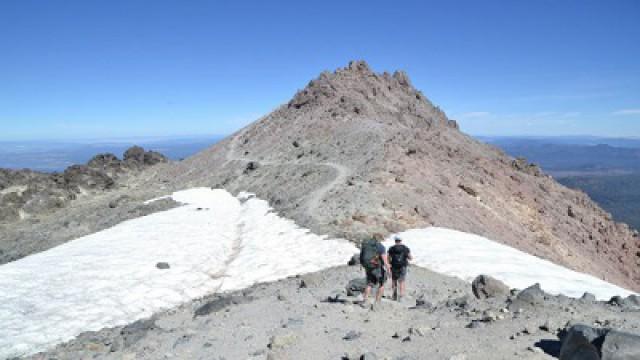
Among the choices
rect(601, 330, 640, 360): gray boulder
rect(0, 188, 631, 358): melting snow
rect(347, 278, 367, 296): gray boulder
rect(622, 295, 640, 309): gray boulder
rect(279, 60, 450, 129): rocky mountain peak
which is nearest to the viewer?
rect(601, 330, 640, 360): gray boulder

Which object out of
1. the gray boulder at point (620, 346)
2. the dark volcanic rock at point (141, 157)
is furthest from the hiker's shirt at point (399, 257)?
the dark volcanic rock at point (141, 157)

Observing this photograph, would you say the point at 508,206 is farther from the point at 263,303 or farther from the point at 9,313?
the point at 9,313

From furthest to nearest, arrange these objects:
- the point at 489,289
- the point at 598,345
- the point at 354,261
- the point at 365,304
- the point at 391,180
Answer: the point at 391,180
the point at 354,261
the point at 489,289
the point at 365,304
the point at 598,345

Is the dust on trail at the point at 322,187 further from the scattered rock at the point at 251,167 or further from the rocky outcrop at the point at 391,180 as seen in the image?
the scattered rock at the point at 251,167

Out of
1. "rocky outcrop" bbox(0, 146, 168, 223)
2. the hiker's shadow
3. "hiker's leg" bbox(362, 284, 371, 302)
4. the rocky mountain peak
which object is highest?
the rocky mountain peak

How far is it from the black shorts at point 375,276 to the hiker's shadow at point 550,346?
5.40 meters

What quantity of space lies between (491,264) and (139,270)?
15.2 meters

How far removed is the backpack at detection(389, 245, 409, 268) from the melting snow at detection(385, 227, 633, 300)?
14.8 ft

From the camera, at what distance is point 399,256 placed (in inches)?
680

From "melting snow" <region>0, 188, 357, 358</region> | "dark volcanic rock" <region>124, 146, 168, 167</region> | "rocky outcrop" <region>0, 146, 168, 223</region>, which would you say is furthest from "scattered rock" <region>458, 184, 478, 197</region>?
"dark volcanic rock" <region>124, 146, 168, 167</region>

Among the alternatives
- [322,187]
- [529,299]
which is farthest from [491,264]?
[322,187]

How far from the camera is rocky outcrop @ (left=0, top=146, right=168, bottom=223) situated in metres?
59.2

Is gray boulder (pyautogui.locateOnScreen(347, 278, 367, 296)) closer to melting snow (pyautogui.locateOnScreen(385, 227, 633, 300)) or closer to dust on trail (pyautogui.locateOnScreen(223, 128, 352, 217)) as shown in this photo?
melting snow (pyautogui.locateOnScreen(385, 227, 633, 300))

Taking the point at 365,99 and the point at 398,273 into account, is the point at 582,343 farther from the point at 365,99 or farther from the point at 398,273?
the point at 365,99
